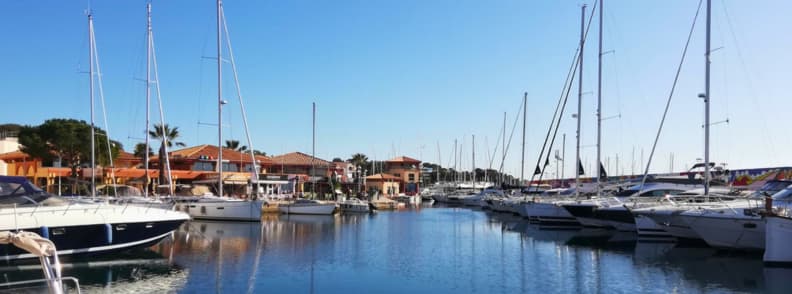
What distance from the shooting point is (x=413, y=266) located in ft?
74.1

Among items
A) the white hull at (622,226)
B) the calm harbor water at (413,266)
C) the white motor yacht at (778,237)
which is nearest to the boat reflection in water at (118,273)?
the calm harbor water at (413,266)

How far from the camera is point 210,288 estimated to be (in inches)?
687

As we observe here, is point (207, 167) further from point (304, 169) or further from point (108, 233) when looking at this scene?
point (108, 233)

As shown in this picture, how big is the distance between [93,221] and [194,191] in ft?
99.2

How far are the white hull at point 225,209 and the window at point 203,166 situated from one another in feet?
77.9

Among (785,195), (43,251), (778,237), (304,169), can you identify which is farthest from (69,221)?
(304,169)

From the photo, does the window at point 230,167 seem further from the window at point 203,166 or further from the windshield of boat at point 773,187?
the windshield of boat at point 773,187

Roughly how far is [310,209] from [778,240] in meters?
35.5

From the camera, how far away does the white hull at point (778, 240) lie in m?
20.0

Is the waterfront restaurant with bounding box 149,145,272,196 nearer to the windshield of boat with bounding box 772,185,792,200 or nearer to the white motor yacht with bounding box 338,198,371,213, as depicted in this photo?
the white motor yacht with bounding box 338,198,371,213

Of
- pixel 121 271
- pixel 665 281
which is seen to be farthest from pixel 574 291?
pixel 121 271

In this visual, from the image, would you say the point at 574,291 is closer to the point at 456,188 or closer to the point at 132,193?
the point at 132,193

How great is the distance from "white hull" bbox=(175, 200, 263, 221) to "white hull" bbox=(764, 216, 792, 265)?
2884 centimetres

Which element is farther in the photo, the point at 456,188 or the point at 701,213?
the point at 456,188
